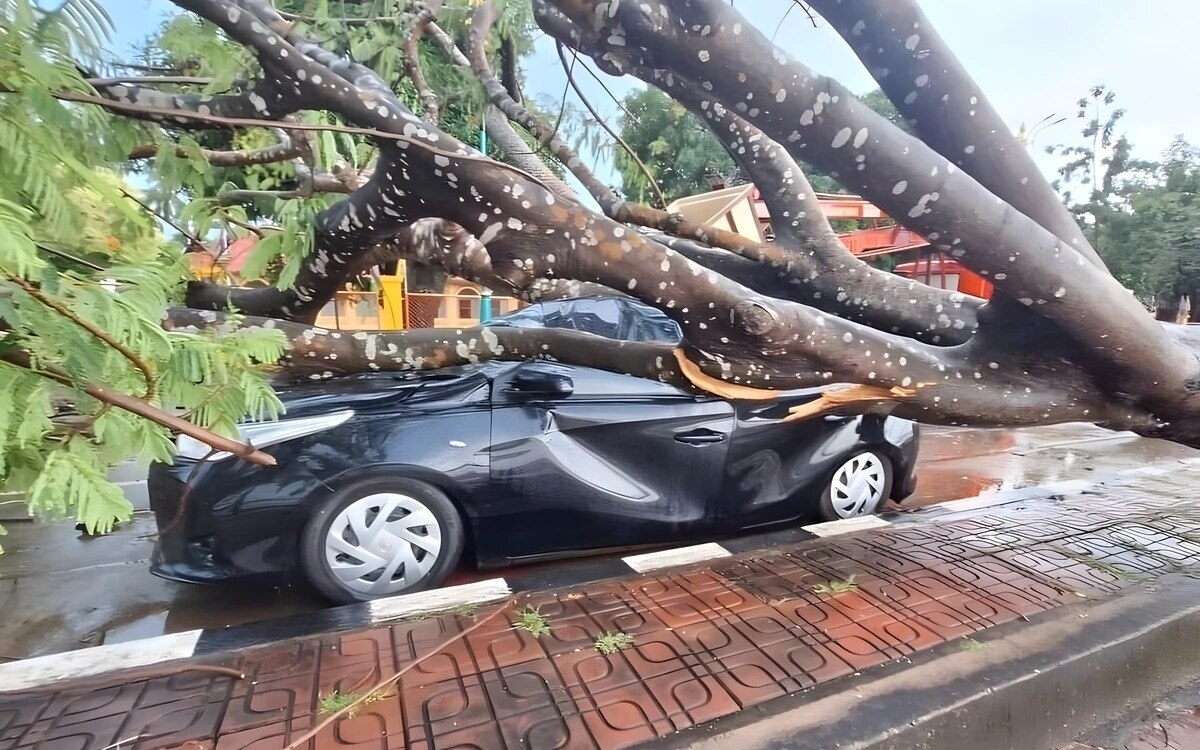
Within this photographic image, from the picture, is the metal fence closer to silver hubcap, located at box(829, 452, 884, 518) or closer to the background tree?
silver hubcap, located at box(829, 452, 884, 518)

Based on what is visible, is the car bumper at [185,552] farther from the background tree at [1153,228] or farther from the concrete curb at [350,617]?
the background tree at [1153,228]

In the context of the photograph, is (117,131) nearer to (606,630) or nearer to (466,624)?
(466,624)

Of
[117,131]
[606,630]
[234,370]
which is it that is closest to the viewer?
[234,370]

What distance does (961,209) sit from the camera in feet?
6.90

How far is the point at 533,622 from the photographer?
2699 millimetres

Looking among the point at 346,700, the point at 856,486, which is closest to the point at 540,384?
the point at 346,700

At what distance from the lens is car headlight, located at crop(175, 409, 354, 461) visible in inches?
117

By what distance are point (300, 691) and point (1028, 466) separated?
6872 millimetres

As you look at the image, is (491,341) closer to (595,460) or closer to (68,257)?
(595,460)

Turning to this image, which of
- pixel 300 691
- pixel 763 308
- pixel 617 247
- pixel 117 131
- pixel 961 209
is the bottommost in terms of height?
pixel 300 691

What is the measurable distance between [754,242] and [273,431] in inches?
98.5

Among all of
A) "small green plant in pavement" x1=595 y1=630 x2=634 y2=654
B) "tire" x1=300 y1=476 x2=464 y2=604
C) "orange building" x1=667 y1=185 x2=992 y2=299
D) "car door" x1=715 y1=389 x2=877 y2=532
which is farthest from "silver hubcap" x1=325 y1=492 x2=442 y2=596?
"orange building" x1=667 y1=185 x2=992 y2=299

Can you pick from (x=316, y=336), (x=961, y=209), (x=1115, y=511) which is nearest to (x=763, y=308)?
(x=961, y=209)

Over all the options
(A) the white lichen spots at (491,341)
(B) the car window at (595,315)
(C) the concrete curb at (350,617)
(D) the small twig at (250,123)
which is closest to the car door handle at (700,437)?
(C) the concrete curb at (350,617)
